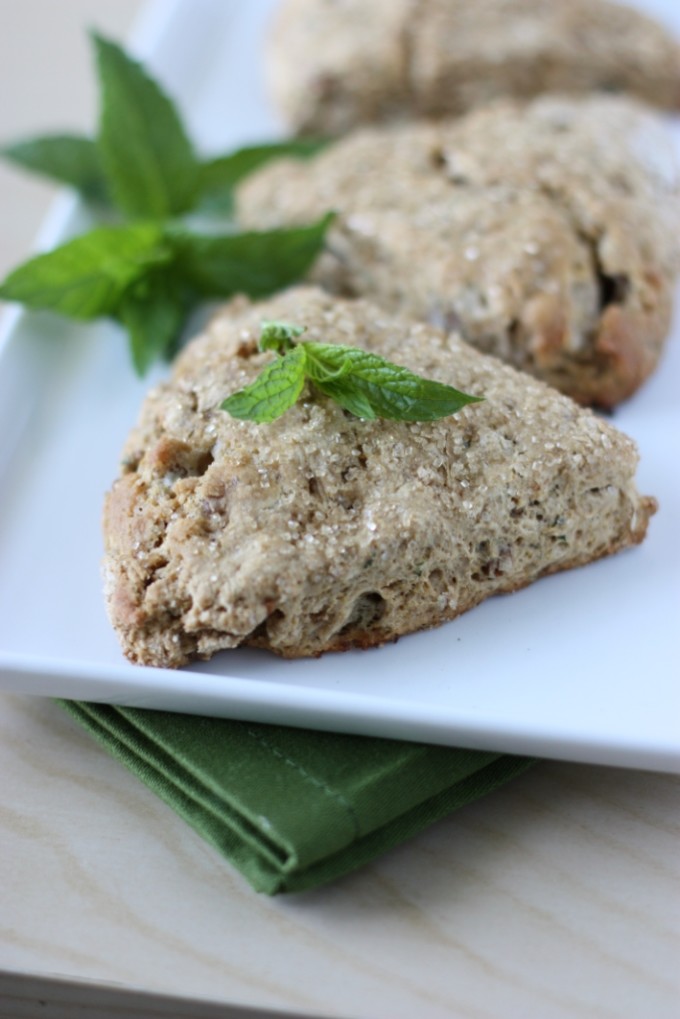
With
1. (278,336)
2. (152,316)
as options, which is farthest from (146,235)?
(278,336)

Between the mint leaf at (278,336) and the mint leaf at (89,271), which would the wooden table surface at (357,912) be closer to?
the mint leaf at (278,336)

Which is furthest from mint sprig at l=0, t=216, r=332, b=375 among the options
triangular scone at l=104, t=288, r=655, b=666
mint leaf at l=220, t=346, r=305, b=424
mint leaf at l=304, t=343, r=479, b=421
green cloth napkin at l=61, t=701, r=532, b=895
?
green cloth napkin at l=61, t=701, r=532, b=895

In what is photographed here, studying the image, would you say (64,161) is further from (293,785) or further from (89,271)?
(293,785)

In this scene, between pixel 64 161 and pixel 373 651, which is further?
pixel 64 161

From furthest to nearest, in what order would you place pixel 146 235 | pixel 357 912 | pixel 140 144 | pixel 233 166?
pixel 233 166 → pixel 140 144 → pixel 146 235 → pixel 357 912

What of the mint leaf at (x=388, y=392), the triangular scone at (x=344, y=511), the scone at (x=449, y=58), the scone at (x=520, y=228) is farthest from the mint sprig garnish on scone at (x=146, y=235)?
the mint leaf at (x=388, y=392)

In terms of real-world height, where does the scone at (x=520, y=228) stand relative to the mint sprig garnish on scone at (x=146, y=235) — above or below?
below
